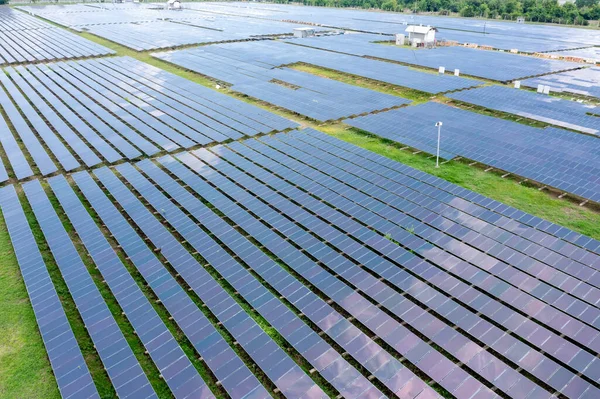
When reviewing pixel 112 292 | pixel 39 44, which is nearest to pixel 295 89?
pixel 112 292

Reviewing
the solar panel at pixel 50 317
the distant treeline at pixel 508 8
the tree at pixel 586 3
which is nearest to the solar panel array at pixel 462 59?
the distant treeline at pixel 508 8

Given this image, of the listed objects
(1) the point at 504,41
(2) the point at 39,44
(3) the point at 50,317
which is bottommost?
(3) the point at 50,317

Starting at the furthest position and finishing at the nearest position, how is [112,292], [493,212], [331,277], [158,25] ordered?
[158,25] < [493,212] < [331,277] < [112,292]

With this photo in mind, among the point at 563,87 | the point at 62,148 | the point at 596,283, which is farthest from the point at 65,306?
the point at 563,87

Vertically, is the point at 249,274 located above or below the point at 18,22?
below

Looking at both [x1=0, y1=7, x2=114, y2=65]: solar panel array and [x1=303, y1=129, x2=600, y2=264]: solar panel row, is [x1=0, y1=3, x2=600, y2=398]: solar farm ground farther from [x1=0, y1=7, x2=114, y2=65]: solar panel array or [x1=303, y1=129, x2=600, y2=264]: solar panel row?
[x1=0, y1=7, x2=114, y2=65]: solar panel array

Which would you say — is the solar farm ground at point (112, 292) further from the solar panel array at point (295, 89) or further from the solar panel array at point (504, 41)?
the solar panel array at point (504, 41)

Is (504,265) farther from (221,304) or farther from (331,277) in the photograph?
(221,304)
